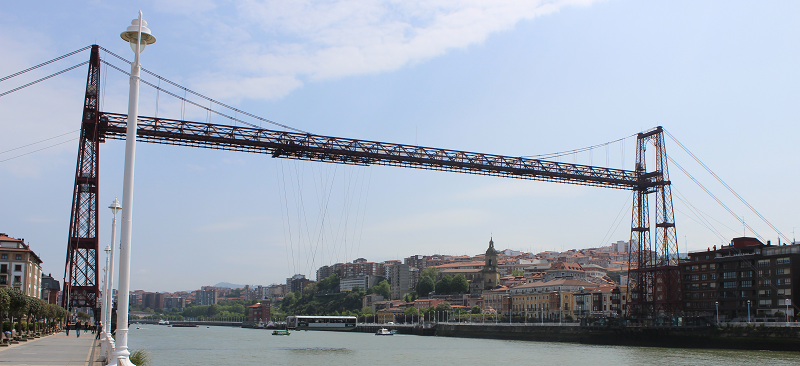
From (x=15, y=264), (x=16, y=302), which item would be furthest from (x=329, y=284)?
(x=16, y=302)

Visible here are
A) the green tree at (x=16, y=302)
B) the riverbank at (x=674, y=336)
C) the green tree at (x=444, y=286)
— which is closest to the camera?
the green tree at (x=16, y=302)

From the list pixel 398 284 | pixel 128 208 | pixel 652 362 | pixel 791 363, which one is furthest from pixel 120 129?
pixel 398 284

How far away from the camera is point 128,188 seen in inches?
358

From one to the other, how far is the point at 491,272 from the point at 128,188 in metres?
112

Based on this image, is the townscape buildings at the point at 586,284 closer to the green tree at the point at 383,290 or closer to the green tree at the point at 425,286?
the green tree at the point at 425,286

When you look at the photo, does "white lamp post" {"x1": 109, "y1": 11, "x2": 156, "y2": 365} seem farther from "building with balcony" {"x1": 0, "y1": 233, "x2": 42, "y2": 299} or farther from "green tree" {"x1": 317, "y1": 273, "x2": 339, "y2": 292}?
"green tree" {"x1": 317, "y1": 273, "x2": 339, "y2": 292}

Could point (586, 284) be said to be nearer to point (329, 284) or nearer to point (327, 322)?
point (327, 322)

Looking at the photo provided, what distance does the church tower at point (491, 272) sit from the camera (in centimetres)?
11631

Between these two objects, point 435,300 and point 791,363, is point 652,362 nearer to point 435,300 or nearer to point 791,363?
point 791,363

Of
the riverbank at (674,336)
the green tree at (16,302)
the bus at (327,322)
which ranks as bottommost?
the bus at (327,322)

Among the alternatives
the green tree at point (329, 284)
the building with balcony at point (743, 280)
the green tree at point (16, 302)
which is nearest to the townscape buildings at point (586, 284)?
the building with balcony at point (743, 280)

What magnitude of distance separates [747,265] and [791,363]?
94.0 ft

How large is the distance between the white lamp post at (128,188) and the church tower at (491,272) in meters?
109

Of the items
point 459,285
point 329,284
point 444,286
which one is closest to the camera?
point 459,285
